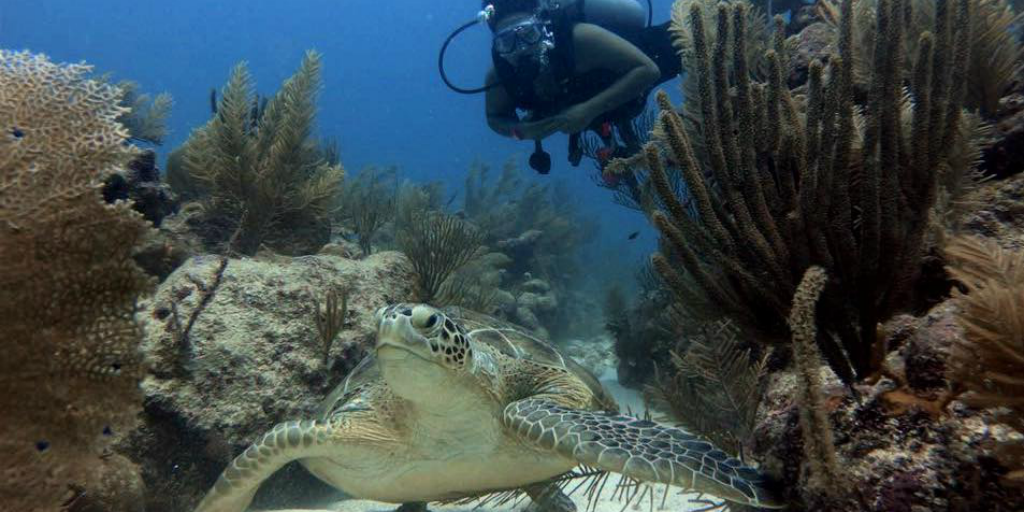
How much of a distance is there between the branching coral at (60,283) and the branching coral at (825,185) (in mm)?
2101

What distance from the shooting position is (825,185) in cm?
205

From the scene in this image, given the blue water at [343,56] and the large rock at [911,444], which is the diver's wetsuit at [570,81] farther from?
the blue water at [343,56]

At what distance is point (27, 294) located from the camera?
Result: 6.11 feet

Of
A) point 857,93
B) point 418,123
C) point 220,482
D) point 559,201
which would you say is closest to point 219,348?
point 220,482

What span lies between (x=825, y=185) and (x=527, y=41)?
5.27 meters

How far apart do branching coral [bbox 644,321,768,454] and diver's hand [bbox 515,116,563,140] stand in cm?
398

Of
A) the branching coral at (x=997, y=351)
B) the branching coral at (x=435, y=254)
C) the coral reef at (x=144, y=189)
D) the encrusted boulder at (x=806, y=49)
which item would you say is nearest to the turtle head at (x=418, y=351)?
the branching coral at (x=997, y=351)

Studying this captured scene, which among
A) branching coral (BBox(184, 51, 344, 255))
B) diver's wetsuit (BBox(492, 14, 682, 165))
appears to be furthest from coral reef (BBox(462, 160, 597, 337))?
branching coral (BBox(184, 51, 344, 255))

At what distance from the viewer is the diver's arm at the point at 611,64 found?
6.36m

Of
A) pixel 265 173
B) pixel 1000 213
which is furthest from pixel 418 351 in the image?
pixel 265 173

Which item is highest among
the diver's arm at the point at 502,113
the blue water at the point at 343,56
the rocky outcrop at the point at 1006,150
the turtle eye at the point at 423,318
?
the blue water at the point at 343,56

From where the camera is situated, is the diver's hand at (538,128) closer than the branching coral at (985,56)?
No

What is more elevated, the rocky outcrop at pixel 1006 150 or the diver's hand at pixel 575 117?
the diver's hand at pixel 575 117

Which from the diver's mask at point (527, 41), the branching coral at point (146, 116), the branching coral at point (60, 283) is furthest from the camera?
the branching coral at point (146, 116)
